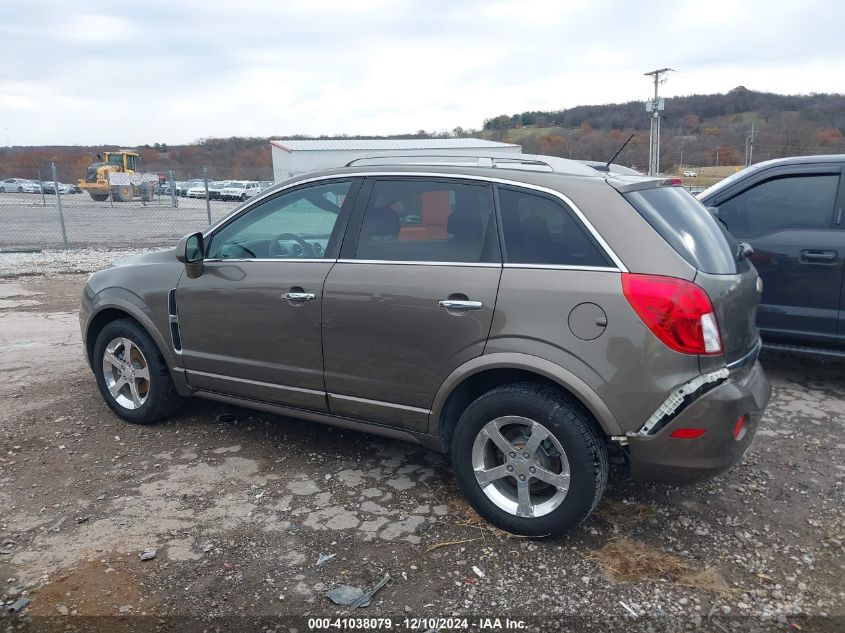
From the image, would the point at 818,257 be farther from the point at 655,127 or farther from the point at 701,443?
the point at 655,127

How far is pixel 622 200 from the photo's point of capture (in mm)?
3162

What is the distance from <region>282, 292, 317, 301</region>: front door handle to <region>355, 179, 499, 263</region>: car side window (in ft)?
1.13

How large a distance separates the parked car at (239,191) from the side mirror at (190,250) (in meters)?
32.0

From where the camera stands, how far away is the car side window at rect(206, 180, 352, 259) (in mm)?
3971

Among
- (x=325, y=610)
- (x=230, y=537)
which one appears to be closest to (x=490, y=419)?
(x=325, y=610)

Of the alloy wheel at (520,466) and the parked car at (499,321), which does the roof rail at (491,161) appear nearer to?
the parked car at (499,321)

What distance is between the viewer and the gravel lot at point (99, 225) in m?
17.0

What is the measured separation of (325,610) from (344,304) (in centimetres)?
156

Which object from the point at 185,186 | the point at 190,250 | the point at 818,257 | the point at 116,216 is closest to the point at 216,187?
the point at 185,186

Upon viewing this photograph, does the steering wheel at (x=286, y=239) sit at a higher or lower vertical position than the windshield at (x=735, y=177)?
lower

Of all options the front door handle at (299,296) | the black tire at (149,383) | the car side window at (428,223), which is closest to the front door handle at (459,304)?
the car side window at (428,223)

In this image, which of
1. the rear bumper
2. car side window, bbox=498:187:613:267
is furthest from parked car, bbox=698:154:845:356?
car side window, bbox=498:187:613:267

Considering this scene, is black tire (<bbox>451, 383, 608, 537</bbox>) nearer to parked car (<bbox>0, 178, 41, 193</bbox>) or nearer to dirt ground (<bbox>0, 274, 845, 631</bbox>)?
dirt ground (<bbox>0, 274, 845, 631</bbox>)

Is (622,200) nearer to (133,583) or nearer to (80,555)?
(133,583)
